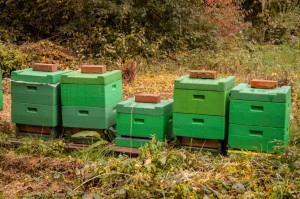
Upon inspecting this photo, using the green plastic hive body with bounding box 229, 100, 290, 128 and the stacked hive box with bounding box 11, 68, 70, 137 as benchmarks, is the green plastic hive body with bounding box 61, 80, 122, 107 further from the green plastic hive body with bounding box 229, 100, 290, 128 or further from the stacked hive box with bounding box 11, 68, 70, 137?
the green plastic hive body with bounding box 229, 100, 290, 128

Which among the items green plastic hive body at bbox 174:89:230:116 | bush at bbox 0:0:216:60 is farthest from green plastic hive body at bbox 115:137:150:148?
bush at bbox 0:0:216:60

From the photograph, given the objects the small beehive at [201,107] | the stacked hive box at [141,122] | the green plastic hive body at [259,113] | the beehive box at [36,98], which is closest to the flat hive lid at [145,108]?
the stacked hive box at [141,122]

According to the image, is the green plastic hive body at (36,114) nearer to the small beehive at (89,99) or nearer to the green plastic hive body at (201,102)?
the small beehive at (89,99)

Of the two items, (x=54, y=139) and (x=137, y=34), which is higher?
(x=137, y=34)

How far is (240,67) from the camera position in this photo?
11.2m

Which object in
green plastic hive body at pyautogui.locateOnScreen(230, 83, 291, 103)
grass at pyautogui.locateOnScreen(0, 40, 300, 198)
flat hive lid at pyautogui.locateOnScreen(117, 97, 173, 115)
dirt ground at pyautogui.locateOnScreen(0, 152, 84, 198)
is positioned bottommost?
dirt ground at pyautogui.locateOnScreen(0, 152, 84, 198)

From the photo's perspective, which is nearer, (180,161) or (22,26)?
(180,161)

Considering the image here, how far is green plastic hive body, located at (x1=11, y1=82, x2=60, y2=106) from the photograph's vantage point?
622 cm

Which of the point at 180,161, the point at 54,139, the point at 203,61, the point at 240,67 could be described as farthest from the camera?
the point at 203,61

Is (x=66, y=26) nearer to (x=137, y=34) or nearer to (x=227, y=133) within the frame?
(x=137, y=34)

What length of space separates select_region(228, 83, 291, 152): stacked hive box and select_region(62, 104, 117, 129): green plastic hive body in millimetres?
1517

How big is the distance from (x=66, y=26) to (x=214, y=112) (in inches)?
320

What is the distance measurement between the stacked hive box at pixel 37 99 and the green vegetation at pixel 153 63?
31 centimetres

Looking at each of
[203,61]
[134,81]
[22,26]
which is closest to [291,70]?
[203,61]
